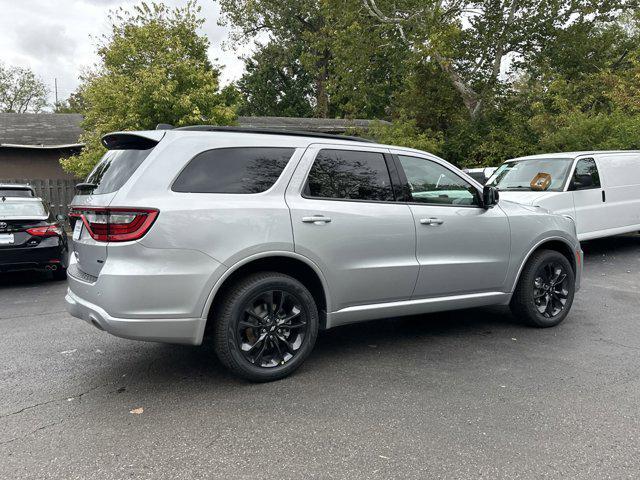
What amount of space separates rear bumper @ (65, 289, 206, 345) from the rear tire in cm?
334

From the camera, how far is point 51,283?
28.0 ft

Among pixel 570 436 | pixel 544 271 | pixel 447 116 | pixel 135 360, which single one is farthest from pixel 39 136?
pixel 570 436

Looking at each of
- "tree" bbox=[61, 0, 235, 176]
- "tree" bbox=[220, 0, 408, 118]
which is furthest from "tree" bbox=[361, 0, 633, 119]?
"tree" bbox=[61, 0, 235, 176]

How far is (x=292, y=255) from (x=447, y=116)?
17.0 meters

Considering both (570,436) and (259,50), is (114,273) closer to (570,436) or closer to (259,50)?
(570,436)

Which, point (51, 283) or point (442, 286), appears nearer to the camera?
point (442, 286)

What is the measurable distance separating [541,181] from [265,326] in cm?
688

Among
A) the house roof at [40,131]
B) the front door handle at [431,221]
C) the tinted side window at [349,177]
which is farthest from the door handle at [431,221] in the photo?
the house roof at [40,131]

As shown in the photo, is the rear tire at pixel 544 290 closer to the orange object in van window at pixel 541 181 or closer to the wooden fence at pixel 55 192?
the orange object in van window at pixel 541 181

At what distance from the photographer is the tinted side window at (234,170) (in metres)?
3.73

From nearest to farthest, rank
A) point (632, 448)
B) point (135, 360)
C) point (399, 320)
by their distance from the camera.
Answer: point (632, 448)
point (135, 360)
point (399, 320)

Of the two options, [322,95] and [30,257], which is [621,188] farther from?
[322,95]

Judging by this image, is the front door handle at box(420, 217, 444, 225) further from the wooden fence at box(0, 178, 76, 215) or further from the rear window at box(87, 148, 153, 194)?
the wooden fence at box(0, 178, 76, 215)

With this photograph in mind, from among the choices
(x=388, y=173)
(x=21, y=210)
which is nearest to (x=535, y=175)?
(x=388, y=173)
